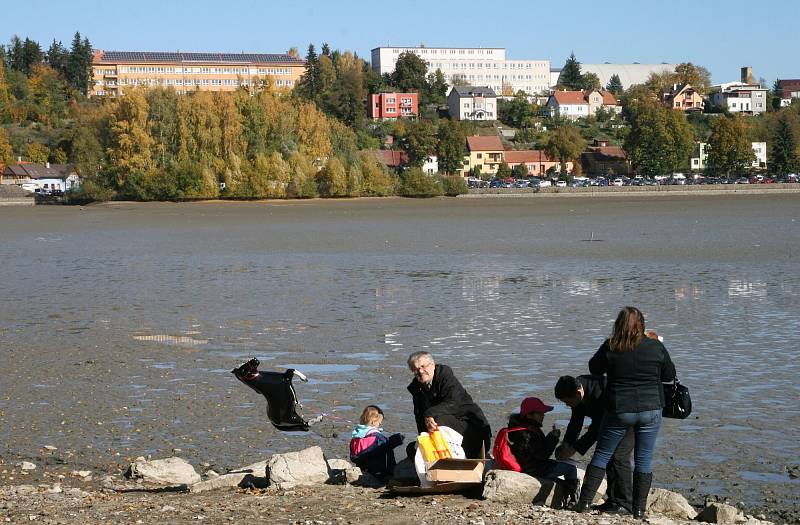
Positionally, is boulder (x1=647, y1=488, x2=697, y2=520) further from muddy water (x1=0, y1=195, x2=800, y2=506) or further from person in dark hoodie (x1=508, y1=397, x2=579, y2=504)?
muddy water (x1=0, y1=195, x2=800, y2=506)

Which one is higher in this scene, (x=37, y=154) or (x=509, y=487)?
(x=37, y=154)

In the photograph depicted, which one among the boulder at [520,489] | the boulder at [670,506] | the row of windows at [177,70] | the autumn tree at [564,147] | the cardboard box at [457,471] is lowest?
the boulder at [670,506]

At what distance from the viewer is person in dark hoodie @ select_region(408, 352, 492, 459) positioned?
9547 millimetres

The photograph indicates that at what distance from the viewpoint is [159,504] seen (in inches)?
355

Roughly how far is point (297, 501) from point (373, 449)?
1.13m

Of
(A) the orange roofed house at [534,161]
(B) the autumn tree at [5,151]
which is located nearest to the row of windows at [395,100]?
(A) the orange roofed house at [534,161]

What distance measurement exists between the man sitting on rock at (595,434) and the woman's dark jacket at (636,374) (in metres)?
0.14

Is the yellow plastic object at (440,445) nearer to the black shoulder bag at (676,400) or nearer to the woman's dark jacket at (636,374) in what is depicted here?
the woman's dark jacket at (636,374)

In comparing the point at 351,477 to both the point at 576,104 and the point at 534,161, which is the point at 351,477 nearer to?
the point at 534,161

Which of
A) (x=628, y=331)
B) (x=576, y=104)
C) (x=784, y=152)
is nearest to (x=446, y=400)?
(x=628, y=331)

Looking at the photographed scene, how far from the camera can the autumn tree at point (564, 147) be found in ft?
471

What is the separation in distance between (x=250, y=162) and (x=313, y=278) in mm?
60515

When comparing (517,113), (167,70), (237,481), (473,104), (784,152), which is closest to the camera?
(237,481)

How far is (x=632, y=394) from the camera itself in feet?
28.5
